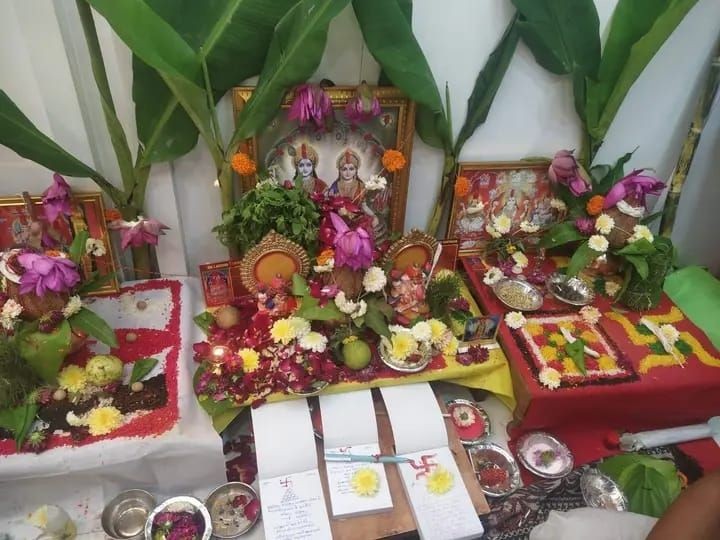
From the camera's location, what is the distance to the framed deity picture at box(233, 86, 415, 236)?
4.73ft

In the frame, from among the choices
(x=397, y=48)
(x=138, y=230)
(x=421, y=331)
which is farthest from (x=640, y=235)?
(x=138, y=230)

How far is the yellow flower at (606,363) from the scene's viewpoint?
4.79 ft

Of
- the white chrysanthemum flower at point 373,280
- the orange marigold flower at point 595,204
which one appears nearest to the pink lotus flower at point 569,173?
the orange marigold flower at point 595,204

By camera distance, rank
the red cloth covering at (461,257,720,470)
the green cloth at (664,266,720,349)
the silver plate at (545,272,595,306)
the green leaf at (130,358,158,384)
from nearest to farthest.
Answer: the green leaf at (130,358,158,384), the red cloth covering at (461,257,720,470), the silver plate at (545,272,595,306), the green cloth at (664,266,720,349)

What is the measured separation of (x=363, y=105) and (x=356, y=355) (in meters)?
0.66

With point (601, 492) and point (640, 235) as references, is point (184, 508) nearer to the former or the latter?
point (601, 492)

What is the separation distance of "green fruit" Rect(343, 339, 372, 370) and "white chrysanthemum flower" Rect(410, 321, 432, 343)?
0.45 ft

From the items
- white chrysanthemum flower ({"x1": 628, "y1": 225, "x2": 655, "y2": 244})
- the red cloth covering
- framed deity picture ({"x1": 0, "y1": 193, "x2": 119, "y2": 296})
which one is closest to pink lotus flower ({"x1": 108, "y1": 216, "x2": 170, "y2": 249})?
framed deity picture ({"x1": 0, "y1": 193, "x2": 119, "y2": 296})

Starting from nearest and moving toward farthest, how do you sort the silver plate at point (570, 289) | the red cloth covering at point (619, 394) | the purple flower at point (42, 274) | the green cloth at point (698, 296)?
the purple flower at point (42, 274) → the red cloth covering at point (619, 394) → the silver plate at point (570, 289) → the green cloth at point (698, 296)

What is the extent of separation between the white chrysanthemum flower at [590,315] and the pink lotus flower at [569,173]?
0.37m

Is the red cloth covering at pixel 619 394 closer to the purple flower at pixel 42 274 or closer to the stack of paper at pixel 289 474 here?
the stack of paper at pixel 289 474

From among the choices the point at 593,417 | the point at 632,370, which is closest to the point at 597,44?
the point at 632,370

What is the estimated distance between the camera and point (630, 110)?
1.73 metres

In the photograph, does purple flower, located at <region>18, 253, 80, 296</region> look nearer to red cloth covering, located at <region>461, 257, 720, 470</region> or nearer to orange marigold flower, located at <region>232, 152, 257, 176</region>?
orange marigold flower, located at <region>232, 152, 257, 176</region>
